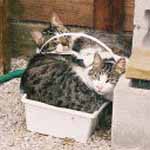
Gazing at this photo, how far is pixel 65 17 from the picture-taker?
138 inches

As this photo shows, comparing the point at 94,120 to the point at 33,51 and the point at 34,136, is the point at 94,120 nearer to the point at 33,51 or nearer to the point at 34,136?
the point at 34,136

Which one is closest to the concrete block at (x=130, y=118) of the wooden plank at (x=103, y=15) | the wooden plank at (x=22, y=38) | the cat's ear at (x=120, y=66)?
the cat's ear at (x=120, y=66)

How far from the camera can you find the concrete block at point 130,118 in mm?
2396

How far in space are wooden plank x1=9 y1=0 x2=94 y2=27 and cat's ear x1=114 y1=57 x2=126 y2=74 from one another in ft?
3.07

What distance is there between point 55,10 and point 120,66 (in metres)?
1.09

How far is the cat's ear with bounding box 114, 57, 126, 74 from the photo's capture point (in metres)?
2.57

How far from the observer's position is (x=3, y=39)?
3312 millimetres

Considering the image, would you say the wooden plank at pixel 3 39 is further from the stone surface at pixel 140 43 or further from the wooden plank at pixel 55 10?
the stone surface at pixel 140 43

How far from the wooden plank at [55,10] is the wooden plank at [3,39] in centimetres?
31

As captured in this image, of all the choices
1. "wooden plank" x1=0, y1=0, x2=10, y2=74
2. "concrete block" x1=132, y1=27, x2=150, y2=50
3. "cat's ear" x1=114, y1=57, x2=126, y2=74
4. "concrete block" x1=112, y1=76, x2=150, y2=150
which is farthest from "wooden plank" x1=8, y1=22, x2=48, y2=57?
"concrete block" x1=112, y1=76, x2=150, y2=150

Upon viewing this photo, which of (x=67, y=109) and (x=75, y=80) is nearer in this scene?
(x=67, y=109)

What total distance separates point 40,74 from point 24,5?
99cm

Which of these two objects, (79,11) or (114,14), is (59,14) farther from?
(114,14)

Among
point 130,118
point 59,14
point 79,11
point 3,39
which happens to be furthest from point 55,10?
point 130,118
